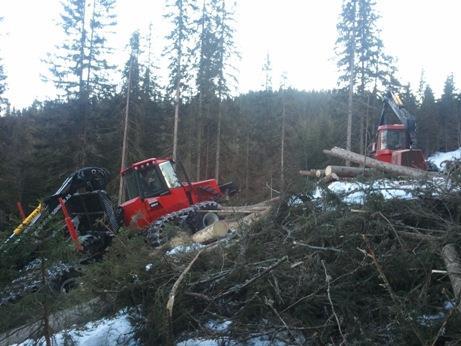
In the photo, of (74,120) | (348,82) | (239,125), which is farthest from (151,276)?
(239,125)

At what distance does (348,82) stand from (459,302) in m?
28.3

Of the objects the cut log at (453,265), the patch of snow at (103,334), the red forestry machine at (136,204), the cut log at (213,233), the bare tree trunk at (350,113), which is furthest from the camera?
the bare tree trunk at (350,113)

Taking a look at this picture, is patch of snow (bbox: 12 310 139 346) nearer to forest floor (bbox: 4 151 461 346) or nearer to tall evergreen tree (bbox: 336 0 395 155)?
forest floor (bbox: 4 151 461 346)

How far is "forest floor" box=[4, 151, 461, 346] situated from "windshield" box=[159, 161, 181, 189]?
5575 mm

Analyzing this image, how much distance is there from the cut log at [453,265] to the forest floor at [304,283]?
102 millimetres

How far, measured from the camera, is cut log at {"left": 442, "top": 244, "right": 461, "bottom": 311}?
416 centimetres

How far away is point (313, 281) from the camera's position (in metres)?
4.66

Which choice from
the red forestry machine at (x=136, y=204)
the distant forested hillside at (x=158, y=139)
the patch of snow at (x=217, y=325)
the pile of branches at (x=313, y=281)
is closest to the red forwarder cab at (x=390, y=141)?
the distant forested hillside at (x=158, y=139)

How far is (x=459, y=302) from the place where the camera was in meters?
3.71

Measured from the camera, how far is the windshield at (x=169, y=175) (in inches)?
464

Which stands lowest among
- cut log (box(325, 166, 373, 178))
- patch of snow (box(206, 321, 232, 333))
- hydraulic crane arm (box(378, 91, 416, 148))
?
patch of snow (box(206, 321, 232, 333))

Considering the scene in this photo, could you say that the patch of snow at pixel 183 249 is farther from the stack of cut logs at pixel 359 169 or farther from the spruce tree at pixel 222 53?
the spruce tree at pixel 222 53

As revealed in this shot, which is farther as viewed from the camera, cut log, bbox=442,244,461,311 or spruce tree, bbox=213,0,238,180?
spruce tree, bbox=213,0,238,180

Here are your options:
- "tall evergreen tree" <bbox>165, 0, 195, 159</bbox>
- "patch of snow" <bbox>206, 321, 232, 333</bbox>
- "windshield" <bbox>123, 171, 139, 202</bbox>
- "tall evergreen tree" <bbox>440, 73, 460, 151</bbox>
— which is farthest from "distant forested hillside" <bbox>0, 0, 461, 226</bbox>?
"tall evergreen tree" <bbox>440, 73, 460, 151</bbox>
